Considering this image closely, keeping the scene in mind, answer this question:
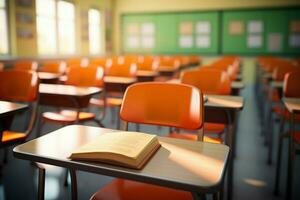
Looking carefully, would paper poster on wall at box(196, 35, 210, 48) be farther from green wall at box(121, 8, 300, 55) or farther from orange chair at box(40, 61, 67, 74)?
orange chair at box(40, 61, 67, 74)

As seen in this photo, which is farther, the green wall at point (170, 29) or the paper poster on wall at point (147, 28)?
the paper poster on wall at point (147, 28)

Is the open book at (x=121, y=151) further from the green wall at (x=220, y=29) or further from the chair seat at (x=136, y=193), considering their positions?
the green wall at (x=220, y=29)

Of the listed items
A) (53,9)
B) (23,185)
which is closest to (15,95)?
(23,185)

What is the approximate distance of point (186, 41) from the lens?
33.9 ft

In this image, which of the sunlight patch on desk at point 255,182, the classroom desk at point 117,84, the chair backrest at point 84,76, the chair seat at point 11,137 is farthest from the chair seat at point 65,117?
the sunlight patch on desk at point 255,182

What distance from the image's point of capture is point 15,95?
2357mm

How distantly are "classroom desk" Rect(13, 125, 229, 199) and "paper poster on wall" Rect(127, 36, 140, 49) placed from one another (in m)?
9.84

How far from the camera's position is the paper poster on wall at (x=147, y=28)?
1049 centimetres

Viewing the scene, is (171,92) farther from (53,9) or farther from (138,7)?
(138,7)

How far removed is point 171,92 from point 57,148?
2.19ft

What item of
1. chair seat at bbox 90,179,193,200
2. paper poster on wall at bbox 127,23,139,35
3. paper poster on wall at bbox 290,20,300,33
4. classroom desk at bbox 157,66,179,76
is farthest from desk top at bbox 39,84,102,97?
paper poster on wall at bbox 290,20,300,33

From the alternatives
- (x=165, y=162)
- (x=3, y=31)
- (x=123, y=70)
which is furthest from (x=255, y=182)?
(x=3, y=31)

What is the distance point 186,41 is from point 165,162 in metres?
9.72

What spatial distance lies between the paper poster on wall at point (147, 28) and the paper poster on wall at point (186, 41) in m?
1.01
